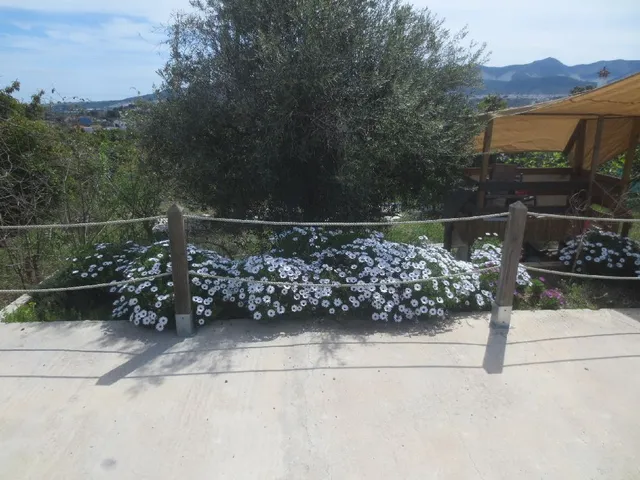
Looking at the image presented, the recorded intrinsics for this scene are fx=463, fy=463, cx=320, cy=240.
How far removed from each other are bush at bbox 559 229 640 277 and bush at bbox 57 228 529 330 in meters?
1.19

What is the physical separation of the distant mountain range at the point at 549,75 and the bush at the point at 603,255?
120 ft

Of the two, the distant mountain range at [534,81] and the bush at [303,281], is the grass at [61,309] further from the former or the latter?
the distant mountain range at [534,81]

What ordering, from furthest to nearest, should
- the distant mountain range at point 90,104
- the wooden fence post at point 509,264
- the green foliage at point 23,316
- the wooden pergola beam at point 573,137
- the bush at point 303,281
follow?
1. the wooden pergola beam at point 573,137
2. the distant mountain range at point 90,104
3. the green foliage at point 23,316
4. the bush at point 303,281
5. the wooden fence post at point 509,264

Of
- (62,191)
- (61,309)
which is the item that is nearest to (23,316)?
(61,309)

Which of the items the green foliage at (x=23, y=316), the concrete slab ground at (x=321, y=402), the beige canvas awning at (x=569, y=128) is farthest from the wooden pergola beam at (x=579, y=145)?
the green foliage at (x=23, y=316)

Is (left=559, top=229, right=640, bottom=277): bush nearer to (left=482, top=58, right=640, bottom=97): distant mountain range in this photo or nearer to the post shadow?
the post shadow

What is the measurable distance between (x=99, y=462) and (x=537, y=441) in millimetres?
2500

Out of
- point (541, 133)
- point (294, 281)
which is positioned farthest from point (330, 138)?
point (541, 133)

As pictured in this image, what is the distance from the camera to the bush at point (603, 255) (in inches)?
207

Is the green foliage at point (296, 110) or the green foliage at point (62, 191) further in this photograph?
the green foliage at point (62, 191)

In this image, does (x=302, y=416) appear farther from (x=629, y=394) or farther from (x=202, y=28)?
(x=202, y=28)

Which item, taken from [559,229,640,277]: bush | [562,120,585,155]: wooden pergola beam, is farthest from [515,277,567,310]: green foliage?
[562,120,585,155]: wooden pergola beam

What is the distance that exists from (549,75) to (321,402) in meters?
67.0

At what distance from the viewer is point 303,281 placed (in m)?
4.22
